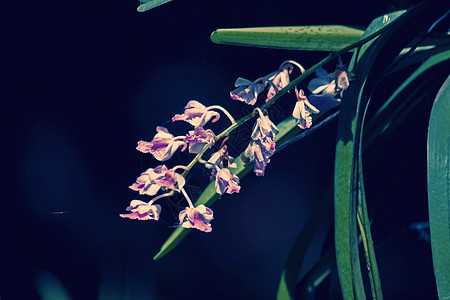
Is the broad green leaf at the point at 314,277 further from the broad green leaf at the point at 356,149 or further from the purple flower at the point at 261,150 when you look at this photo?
the purple flower at the point at 261,150

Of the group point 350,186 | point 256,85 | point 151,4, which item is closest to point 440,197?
point 350,186

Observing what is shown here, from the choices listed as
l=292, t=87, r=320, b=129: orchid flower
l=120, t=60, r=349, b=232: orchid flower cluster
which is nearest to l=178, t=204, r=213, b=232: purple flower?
l=120, t=60, r=349, b=232: orchid flower cluster

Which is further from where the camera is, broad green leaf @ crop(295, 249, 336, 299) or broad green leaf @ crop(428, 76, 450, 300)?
broad green leaf @ crop(295, 249, 336, 299)

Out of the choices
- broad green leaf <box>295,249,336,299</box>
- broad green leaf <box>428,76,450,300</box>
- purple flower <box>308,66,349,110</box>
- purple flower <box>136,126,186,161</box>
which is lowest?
broad green leaf <box>295,249,336,299</box>

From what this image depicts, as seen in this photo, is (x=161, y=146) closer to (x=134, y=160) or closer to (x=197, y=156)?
(x=197, y=156)

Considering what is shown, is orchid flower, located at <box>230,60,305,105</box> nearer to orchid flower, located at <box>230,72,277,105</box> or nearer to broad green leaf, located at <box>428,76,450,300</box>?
orchid flower, located at <box>230,72,277,105</box>

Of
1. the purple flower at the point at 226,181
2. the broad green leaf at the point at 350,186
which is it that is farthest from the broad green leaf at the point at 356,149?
the purple flower at the point at 226,181
